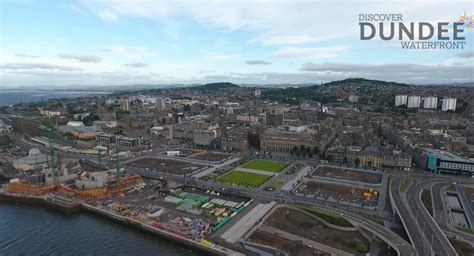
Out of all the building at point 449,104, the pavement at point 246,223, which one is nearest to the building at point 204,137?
the pavement at point 246,223

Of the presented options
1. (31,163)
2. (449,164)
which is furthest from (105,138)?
(449,164)

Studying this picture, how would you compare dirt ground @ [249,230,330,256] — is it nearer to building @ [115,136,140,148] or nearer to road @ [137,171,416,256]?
road @ [137,171,416,256]

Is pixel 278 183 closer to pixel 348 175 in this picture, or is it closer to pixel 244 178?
pixel 244 178

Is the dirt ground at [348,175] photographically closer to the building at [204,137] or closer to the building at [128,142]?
the building at [204,137]

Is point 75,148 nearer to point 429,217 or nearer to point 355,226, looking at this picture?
point 355,226

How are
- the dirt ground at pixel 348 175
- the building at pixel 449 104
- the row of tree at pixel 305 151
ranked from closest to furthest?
the dirt ground at pixel 348 175 < the row of tree at pixel 305 151 < the building at pixel 449 104

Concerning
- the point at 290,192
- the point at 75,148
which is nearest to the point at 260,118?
the point at 75,148
